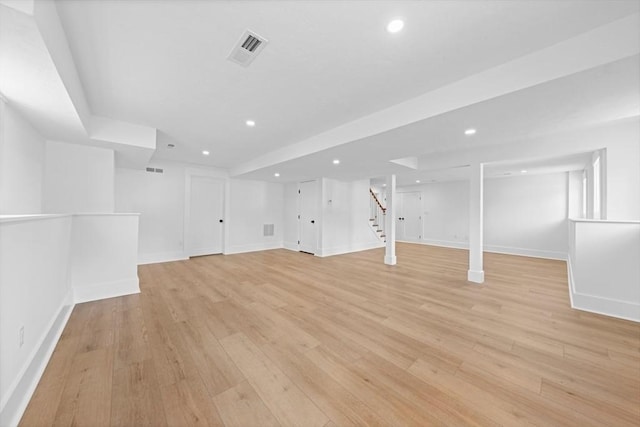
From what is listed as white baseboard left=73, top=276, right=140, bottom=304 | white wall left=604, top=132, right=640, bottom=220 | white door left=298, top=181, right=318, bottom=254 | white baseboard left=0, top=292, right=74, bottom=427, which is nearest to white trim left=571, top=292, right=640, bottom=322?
white wall left=604, top=132, right=640, bottom=220

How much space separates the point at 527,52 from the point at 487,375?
99.5 inches

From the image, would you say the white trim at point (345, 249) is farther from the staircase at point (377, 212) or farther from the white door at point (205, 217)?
the white door at point (205, 217)

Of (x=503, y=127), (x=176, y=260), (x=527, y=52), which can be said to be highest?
(x=527, y=52)

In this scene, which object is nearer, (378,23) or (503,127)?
(378,23)

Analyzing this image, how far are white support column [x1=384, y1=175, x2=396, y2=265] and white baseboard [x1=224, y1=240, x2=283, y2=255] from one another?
3.76 meters

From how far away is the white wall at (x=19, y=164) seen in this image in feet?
7.10

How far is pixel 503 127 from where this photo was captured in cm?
262

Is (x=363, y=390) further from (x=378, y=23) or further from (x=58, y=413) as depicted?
(x=378, y=23)

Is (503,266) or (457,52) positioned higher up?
(457,52)

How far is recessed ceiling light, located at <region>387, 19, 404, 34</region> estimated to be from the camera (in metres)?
1.49

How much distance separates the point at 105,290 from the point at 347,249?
5.62 meters

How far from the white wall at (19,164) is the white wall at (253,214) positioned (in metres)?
3.89

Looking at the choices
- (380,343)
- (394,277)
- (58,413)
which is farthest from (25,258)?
(394,277)

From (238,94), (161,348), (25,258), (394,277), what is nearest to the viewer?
(25,258)
